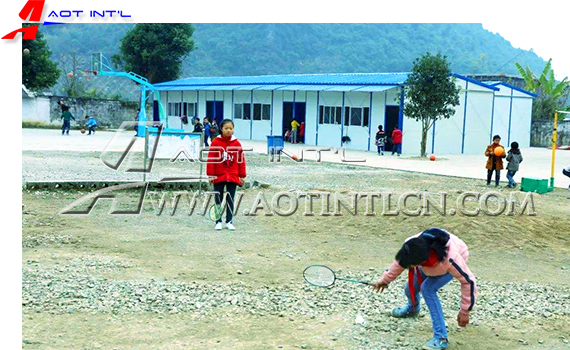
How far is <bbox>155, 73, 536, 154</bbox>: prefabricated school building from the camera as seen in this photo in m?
33.3

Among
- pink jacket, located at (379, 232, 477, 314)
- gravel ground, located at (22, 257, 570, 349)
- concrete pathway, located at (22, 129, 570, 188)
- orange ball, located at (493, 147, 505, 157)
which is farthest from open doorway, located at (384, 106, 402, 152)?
pink jacket, located at (379, 232, 477, 314)

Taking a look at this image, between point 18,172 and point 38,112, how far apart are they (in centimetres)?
4541

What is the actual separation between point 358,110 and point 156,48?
27061mm

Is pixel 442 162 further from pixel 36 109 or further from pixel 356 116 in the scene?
pixel 36 109

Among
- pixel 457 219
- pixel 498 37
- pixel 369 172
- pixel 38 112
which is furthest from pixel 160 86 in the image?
pixel 498 37

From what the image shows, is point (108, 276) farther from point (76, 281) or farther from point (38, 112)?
point (38, 112)

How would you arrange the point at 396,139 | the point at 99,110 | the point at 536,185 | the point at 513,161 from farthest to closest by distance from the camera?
1. the point at 99,110
2. the point at 396,139
3. the point at 513,161
4. the point at 536,185

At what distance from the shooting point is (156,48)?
5766 cm

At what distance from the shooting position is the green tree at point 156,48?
57.0 metres

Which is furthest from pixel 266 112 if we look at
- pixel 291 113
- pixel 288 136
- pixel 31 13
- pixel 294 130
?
pixel 31 13

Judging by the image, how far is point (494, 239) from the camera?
10.5 m

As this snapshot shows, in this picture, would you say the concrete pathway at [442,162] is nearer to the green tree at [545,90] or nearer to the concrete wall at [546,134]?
the concrete wall at [546,134]

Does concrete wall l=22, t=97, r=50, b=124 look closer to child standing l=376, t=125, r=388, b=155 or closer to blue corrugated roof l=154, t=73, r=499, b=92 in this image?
blue corrugated roof l=154, t=73, r=499, b=92

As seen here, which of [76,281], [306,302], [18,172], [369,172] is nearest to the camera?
[18,172]
